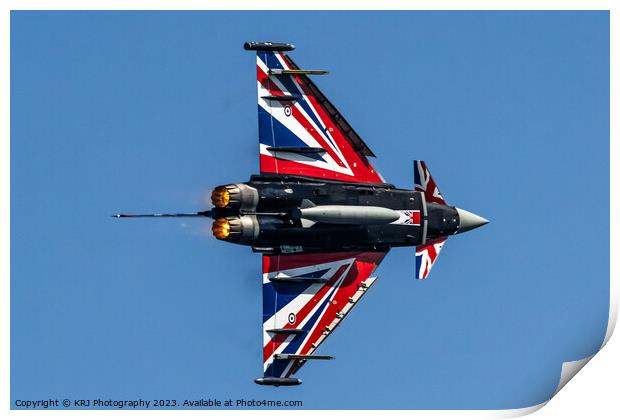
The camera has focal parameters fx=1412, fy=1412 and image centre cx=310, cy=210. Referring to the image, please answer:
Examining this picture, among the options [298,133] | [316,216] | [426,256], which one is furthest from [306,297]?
[298,133]

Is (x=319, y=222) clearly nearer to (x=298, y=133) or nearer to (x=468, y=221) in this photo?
(x=298, y=133)

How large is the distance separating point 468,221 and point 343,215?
6.32ft

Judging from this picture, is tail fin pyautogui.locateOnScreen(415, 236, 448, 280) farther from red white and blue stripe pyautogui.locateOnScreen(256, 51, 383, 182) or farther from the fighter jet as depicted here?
red white and blue stripe pyautogui.locateOnScreen(256, 51, 383, 182)

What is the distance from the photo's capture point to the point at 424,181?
1811 cm

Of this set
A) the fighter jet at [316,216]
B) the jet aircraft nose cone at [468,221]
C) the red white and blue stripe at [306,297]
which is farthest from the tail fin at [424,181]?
the red white and blue stripe at [306,297]

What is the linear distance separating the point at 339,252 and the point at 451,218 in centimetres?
153

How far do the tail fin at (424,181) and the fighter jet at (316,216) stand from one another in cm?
1

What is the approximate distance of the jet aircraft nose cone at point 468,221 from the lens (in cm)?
1831

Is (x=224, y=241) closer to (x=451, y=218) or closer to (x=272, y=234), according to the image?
(x=272, y=234)

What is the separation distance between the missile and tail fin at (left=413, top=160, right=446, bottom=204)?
2.33 ft

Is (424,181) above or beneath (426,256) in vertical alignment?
above

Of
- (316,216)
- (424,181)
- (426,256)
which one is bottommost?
(426,256)

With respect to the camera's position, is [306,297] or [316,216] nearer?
[316,216]

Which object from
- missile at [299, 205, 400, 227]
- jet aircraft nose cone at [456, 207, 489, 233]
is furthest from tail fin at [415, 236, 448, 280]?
missile at [299, 205, 400, 227]
